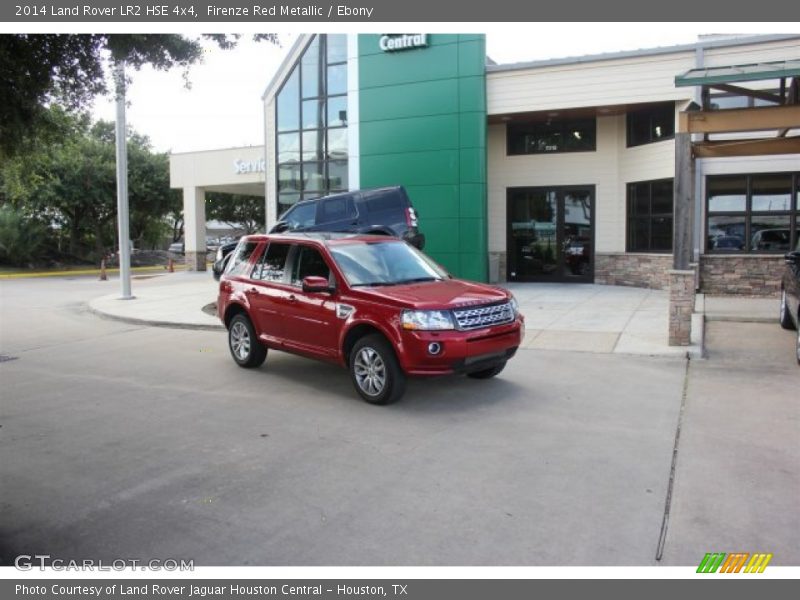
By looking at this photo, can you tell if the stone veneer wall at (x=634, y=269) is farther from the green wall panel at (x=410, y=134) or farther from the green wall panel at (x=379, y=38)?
the green wall panel at (x=379, y=38)

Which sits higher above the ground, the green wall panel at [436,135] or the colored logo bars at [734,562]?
the green wall panel at [436,135]

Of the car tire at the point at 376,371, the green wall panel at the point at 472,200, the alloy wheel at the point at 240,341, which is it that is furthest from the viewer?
the green wall panel at the point at 472,200

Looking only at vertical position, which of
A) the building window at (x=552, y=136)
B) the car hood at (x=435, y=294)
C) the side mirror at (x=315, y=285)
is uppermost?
the building window at (x=552, y=136)

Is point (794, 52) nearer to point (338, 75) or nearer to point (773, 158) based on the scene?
point (773, 158)

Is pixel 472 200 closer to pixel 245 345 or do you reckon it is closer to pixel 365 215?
pixel 365 215

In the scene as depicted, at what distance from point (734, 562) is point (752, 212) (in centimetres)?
1404

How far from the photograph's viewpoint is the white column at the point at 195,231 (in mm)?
28203

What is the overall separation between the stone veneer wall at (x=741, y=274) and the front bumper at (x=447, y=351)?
36.0 feet

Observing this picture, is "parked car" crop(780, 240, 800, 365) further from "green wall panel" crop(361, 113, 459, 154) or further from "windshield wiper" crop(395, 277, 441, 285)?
"green wall panel" crop(361, 113, 459, 154)

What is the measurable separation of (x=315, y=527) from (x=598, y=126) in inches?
A: 678

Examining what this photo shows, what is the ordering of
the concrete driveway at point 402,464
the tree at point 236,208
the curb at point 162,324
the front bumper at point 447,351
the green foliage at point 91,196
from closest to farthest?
the concrete driveway at point 402,464 → the front bumper at point 447,351 → the curb at point 162,324 → the green foliage at point 91,196 → the tree at point 236,208

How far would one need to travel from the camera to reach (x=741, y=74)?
31.2 ft

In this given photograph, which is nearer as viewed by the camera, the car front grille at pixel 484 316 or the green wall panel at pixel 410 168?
the car front grille at pixel 484 316

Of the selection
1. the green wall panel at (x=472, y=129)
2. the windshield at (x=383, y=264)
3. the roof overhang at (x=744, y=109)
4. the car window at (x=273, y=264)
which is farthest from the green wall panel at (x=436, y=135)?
the car window at (x=273, y=264)
